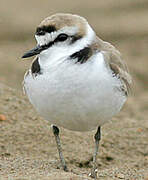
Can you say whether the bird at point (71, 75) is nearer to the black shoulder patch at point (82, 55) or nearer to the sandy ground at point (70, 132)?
the black shoulder patch at point (82, 55)

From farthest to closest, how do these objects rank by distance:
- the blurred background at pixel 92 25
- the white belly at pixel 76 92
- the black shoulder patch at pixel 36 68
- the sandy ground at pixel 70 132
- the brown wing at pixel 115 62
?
the blurred background at pixel 92 25, the sandy ground at pixel 70 132, the brown wing at pixel 115 62, the black shoulder patch at pixel 36 68, the white belly at pixel 76 92

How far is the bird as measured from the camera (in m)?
3.79

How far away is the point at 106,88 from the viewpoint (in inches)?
154

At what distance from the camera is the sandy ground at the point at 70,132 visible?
469cm

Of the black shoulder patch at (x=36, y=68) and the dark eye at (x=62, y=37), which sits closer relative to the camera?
the dark eye at (x=62, y=37)

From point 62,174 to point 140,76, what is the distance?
15.9 ft

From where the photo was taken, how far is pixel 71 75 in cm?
378

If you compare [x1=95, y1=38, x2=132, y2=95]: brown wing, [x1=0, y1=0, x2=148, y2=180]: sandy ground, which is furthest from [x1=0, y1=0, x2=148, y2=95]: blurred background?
[x1=95, y1=38, x2=132, y2=95]: brown wing

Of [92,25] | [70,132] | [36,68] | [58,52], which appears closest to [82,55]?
[58,52]

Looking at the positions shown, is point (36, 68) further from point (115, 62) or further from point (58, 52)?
point (115, 62)

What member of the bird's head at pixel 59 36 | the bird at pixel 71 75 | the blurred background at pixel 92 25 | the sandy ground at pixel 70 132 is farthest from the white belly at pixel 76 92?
the blurred background at pixel 92 25

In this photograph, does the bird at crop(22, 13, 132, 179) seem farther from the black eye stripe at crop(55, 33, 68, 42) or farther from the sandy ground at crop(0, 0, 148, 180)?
the sandy ground at crop(0, 0, 148, 180)

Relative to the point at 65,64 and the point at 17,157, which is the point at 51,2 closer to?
the point at 17,157

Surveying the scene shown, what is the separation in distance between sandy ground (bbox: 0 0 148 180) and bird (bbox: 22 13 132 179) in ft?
1.66
